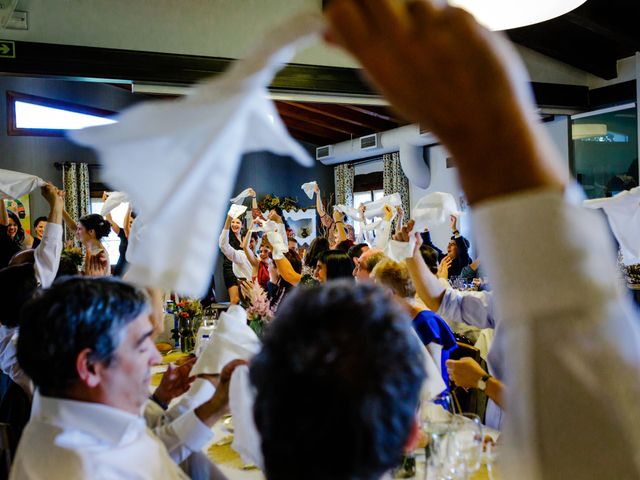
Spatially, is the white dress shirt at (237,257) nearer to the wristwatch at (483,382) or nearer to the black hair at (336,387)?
the wristwatch at (483,382)

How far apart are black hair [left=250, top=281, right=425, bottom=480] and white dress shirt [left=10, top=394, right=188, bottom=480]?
71 cm

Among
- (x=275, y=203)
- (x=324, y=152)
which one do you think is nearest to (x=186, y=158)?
(x=275, y=203)

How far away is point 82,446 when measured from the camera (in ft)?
3.92

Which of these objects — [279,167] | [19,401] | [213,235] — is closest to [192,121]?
[213,235]

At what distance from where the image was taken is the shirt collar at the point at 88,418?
1.24m

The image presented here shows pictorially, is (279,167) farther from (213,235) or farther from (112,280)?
Result: (213,235)

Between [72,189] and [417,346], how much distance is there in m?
10.8

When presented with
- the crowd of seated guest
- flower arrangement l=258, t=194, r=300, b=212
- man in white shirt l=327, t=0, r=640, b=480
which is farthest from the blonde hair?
flower arrangement l=258, t=194, r=300, b=212

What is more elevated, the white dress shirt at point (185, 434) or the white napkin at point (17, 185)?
the white napkin at point (17, 185)

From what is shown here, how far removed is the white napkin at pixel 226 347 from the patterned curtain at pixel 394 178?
31.2 feet

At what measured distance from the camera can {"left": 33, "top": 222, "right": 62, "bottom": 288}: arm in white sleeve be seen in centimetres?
304

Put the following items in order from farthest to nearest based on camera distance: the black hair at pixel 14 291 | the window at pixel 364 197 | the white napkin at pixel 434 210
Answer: the window at pixel 364 197
the white napkin at pixel 434 210
the black hair at pixel 14 291

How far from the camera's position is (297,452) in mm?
575

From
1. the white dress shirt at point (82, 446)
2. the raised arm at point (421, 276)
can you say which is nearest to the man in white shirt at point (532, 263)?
the white dress shirt at point (82, 446)
